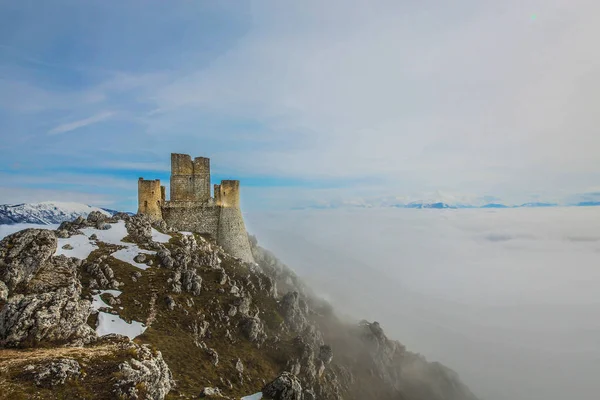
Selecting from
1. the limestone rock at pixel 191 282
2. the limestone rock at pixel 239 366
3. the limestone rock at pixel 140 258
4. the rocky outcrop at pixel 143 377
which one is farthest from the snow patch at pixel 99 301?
the limestone rock at pixel 239 366

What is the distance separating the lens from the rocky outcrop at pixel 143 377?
2297 centimetres

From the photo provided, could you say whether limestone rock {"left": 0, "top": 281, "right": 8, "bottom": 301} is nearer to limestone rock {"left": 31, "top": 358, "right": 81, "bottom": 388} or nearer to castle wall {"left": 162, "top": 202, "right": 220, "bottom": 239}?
limestone rock {"left": 31, "top": 358, "right": 81, "bottom": 388}

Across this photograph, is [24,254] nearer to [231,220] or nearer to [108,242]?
[108,242]

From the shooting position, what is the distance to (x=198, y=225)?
77.9 metres

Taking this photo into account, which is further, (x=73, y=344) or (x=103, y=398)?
(x=73, y=344)

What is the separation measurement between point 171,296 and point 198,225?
29.7 metres

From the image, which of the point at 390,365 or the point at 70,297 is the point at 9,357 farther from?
the point at 390,365

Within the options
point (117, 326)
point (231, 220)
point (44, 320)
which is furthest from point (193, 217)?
point (44, 320)

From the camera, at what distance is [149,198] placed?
72312mm

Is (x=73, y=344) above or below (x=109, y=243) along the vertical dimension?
below

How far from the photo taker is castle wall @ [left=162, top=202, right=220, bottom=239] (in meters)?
75.9

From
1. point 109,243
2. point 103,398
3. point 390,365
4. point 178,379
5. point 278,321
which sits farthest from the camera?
point 390,365

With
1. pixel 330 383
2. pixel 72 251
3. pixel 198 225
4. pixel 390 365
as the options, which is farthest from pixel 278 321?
pixel 390 365

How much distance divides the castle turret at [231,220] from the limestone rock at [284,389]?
137 ft
